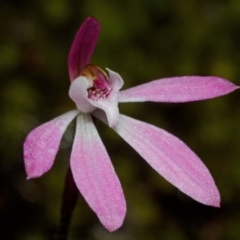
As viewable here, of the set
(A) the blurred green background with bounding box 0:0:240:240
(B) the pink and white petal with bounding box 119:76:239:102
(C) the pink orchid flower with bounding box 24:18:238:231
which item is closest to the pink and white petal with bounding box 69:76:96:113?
(C) the pink orchid flower with bounding box 24:18:238:231

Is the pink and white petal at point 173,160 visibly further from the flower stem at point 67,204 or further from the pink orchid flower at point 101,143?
the flower stem at point 67,204

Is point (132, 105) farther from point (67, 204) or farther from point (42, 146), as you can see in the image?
point (42, 146)

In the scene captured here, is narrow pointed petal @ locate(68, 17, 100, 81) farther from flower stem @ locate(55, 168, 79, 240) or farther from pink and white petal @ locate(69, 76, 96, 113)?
flower stem @ locate(55, 168, 79, 240)

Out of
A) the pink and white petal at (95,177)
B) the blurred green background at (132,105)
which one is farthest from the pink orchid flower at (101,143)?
the blurred green background at (132,105)

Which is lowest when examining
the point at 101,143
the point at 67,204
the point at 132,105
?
the point at 132,105

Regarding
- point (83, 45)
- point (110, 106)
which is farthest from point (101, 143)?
point (83, 45)

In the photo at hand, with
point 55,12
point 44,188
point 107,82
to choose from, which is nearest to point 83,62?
point 107,82

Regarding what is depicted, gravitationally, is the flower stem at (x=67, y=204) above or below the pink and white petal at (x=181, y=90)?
below

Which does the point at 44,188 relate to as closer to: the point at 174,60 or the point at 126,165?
the point at 126,165
